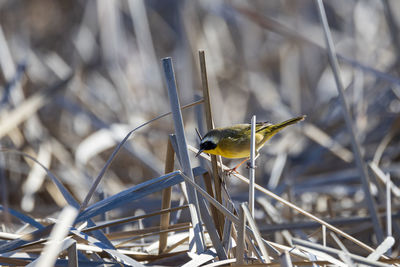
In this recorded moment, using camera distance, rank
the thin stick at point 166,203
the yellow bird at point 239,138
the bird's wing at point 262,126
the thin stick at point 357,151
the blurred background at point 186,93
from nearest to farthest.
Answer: the thin stick at point 166,203, the thin stick at point 357,151, the yellow bird at point 239,138, the bird's wing at point 262,126, the blurred background at point 186,93

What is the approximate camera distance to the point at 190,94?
162 inches

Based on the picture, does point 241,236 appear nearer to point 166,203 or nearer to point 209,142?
point 166,203

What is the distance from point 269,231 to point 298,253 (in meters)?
0.65

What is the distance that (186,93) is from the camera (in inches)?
165

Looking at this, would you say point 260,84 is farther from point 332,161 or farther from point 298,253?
point 298,253

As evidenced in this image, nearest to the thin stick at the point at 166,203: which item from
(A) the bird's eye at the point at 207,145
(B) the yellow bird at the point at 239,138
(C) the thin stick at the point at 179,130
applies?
(C) the thin stick at the point at 179,130

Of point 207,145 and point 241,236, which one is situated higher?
point 207,145

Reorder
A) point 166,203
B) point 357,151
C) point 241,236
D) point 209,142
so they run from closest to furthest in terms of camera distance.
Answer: point 241,236, point 166,203, point 357,151, point 209,142

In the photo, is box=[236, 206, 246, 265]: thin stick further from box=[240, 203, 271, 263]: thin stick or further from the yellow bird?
the yellow bird

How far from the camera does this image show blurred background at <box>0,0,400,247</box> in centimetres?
307

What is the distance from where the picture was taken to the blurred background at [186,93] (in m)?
3.07

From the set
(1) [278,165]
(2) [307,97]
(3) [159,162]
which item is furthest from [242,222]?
(2) [307,97]

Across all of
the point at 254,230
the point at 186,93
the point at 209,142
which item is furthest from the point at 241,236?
the point at 186,93

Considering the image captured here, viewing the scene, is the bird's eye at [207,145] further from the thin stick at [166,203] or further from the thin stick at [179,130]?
the thin stick at [179,130]
